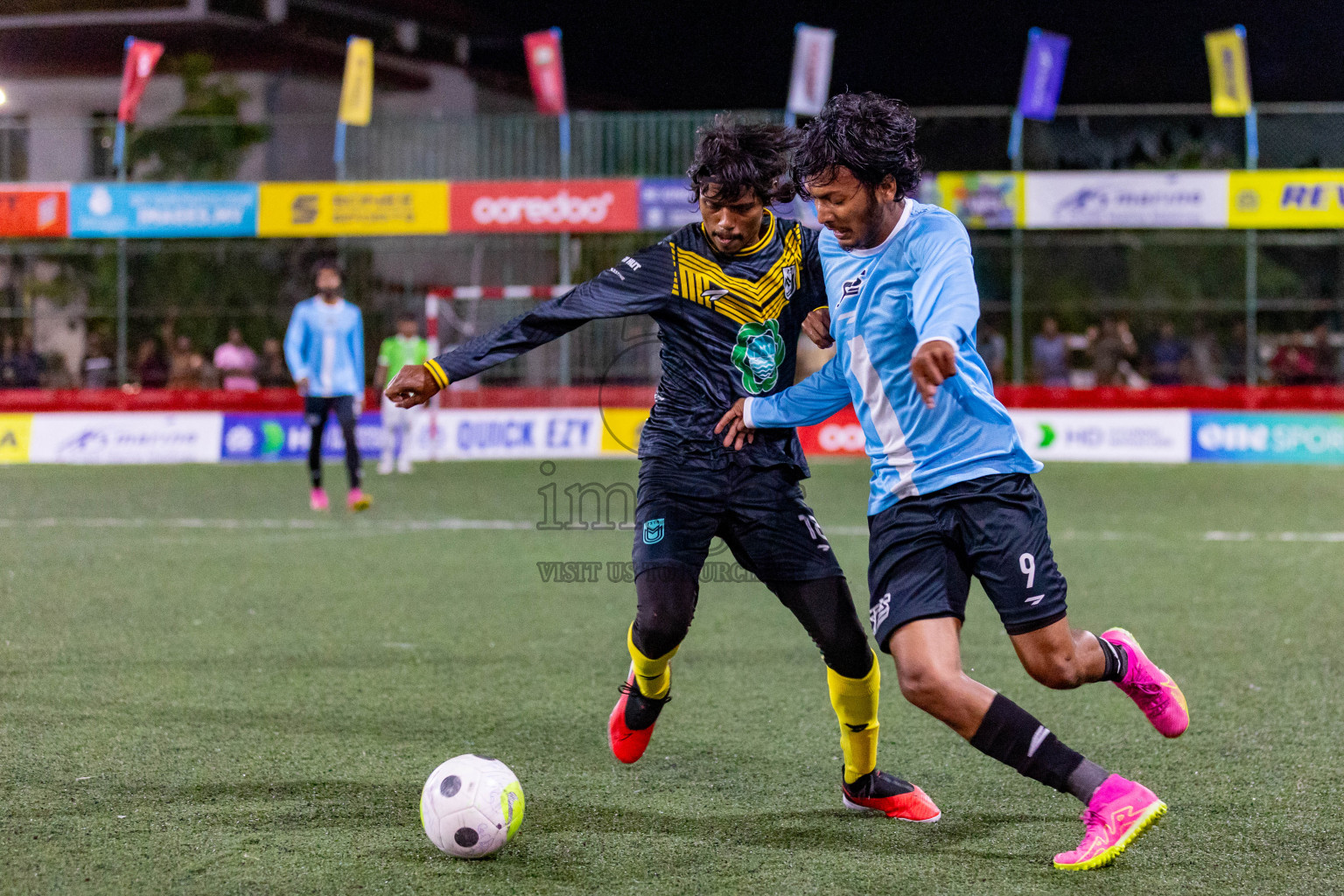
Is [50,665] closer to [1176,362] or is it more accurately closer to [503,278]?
[503,278]

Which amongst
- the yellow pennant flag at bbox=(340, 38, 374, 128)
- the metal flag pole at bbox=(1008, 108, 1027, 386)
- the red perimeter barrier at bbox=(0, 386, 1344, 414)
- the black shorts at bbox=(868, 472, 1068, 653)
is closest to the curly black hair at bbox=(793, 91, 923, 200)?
the black shorts at bbox=(868, 472, 1068, 653)

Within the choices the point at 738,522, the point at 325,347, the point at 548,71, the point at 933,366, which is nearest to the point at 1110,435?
the point at 325,347

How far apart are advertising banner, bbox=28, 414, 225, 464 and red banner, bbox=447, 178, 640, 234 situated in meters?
5.25

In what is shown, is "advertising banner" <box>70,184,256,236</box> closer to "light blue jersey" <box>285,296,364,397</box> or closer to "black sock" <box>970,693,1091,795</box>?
"light blue jersey" <box>285,296,364,397</box>

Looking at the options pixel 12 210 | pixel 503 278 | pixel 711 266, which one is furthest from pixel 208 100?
pixel 711 266

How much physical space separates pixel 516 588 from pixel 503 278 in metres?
13.5

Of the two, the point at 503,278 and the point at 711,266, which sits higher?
the point at 503,278

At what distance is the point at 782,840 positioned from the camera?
392 centimetres

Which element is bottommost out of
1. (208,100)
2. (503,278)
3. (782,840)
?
(782,840)

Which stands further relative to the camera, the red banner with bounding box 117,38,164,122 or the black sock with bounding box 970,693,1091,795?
the red banner with bounding box 117,38,164,122

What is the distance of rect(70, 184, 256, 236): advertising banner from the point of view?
21469 mm

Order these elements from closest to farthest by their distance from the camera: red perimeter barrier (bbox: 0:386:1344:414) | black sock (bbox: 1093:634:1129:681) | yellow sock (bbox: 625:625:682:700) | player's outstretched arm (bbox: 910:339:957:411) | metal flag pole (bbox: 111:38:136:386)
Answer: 1. player's outstretched arm (bbox: 910:339:957:411)
2. black sock (bbox: 1093:634:1129:681)
3. yellow sock (bbox: 625:625:682:700)
4. red perimeter barrier (bbox: 0:386:1344:414)
5. metal flag pole (bbox: 111:38:136:386)

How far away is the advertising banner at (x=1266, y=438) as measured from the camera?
18.0 meters

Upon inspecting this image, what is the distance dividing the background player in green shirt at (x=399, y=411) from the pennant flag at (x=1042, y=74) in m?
10.3
